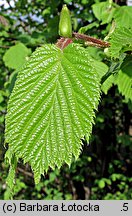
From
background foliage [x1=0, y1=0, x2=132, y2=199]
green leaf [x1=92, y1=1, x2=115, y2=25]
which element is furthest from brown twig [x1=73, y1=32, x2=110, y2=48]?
background foliage [x1=0, y1=0, x2=132, y2=199]

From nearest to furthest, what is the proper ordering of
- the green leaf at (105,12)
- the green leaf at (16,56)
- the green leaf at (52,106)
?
the green leaf at (52,106) < the green leaf at (105,12) < the green leaf at (16,56)

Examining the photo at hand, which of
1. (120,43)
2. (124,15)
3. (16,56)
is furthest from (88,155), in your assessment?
(120,43)

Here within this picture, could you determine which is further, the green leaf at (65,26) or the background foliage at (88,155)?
the background foliage at (88,155)

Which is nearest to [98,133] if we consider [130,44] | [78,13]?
[78,13]

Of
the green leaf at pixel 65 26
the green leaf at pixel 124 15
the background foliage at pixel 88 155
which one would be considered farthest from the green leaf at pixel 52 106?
the background foliage at pixel 88 155

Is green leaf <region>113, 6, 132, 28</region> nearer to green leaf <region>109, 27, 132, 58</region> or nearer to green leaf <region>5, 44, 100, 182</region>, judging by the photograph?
green leaf <region>109, 27, 132, 58</region>

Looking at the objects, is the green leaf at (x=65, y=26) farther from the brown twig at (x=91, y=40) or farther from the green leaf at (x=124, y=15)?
the green leaf at (x=124, y=15)
